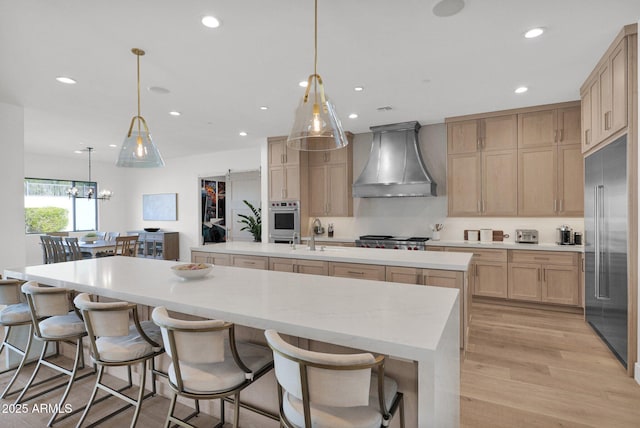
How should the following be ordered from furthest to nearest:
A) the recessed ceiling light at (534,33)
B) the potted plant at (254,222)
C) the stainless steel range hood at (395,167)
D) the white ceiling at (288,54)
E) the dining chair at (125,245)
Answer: the potted plant at (254,222) → the dining chair at (125,245) → the stainless steel range hood at (395,167) → the recessed ceiling light at (534,33) → the white ceiling at (288,54)

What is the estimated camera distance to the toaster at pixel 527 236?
14.9 feet

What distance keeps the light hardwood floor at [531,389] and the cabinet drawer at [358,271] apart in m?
1.02

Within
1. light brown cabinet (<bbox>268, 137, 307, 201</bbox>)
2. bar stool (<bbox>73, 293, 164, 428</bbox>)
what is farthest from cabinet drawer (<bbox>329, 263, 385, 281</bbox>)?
light brown cabinet (<bbox>268, 137, 307, 201</bbox>)

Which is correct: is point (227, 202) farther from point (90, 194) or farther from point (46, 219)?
point (46, 219)

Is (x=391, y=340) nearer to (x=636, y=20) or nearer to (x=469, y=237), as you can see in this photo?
(x=636, y=20)

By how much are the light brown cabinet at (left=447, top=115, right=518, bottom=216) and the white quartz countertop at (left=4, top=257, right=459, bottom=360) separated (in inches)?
129

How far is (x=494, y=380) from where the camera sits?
8.25 feet

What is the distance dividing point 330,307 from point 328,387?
A: 51 cm

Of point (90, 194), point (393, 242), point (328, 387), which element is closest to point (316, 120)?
point (328, 387)

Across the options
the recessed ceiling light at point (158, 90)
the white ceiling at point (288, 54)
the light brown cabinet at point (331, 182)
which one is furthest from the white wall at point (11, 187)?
the light brown cabinet at point (331, 182)

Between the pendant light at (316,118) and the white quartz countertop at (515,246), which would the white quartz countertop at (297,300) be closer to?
the pendant light at (316,118)

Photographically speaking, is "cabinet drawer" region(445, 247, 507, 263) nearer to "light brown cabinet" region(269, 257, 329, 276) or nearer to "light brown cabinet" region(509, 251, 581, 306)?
→ "light brown cabinet" region(509, 251, 581, 306)

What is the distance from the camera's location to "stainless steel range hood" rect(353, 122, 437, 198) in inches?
197

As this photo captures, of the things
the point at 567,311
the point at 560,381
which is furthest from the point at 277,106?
the point at 567,311
